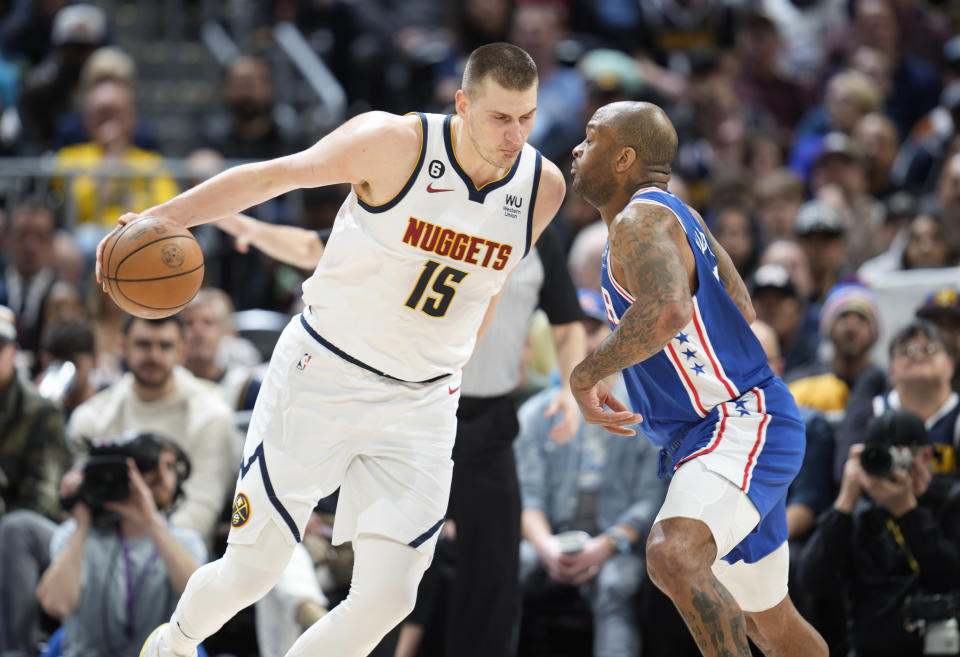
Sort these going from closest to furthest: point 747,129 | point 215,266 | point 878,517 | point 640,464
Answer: point 878,517
point 640,464
point 215,266
point 747,129

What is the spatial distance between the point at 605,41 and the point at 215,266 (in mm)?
4975

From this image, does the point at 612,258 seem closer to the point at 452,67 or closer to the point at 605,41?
the point at 452,67

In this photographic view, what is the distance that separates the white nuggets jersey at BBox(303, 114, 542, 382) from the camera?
16.2 feet

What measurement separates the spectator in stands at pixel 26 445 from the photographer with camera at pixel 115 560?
72 cm

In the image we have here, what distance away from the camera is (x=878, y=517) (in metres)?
6.56

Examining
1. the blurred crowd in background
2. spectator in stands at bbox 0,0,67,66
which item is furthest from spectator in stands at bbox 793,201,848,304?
spectator in stands at bbox 0,0,67,66

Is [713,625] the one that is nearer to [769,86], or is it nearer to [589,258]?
[589,258]

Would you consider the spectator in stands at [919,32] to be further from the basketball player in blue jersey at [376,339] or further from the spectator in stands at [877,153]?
the basketball player in blue jersey at [376,339]

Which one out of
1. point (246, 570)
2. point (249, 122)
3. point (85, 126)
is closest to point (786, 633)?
point (246, 570)

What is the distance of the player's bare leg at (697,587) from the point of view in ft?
14.4

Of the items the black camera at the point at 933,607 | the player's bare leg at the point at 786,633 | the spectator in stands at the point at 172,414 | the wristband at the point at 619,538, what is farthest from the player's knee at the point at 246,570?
the black camera at the point at 933,607

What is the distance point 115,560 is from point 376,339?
8.63ft

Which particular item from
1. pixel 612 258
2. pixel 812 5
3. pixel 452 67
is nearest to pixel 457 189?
pixel 612 258

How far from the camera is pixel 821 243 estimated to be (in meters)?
9.41
